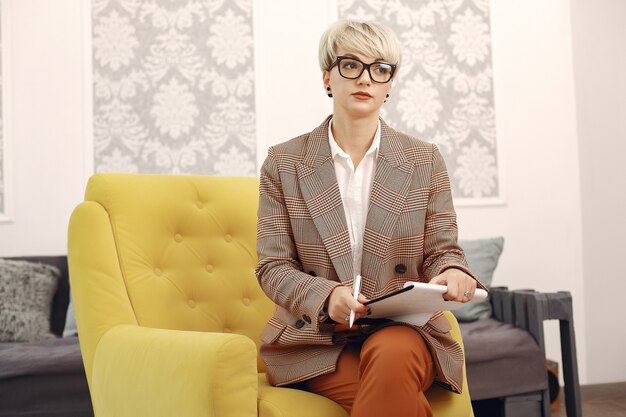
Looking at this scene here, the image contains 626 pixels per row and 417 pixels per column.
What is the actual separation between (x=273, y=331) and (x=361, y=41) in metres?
0.72

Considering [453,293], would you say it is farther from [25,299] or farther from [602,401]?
[602,401]

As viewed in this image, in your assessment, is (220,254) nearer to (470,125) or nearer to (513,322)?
(513,322)

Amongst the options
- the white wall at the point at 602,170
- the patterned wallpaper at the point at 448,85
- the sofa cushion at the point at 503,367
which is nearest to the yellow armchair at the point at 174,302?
the sofa cushion at the point at 503,367

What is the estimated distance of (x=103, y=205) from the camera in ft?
6.44

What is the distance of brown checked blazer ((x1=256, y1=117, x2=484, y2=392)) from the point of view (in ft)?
5.25

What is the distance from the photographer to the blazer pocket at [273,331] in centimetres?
167

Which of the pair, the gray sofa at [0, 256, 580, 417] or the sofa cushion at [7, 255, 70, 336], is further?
the sofa cushion at [7, 255, 70, 336]

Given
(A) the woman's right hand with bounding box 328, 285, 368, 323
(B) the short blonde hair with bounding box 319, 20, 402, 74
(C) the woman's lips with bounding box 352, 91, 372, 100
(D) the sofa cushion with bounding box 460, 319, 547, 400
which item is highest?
(B) the short blonde hair with bounding box 319, 20, 402, 74

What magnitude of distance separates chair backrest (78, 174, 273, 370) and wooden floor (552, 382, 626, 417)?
5.88ft

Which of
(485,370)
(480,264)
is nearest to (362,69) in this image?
(485,370)

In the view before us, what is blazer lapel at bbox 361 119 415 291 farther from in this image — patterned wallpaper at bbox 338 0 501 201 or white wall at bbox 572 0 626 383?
white wall at bbox 572 0 626 383

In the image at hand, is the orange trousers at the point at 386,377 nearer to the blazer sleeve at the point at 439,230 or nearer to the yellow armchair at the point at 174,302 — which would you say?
the yellow armchair at the point at 174,302

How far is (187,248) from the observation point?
2057mm

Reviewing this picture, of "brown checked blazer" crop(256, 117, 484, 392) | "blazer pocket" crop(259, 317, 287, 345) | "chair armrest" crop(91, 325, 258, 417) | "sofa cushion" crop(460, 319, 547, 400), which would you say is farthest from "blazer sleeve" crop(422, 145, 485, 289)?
"sofa cushion" crop(460, 319, 547, 400)
